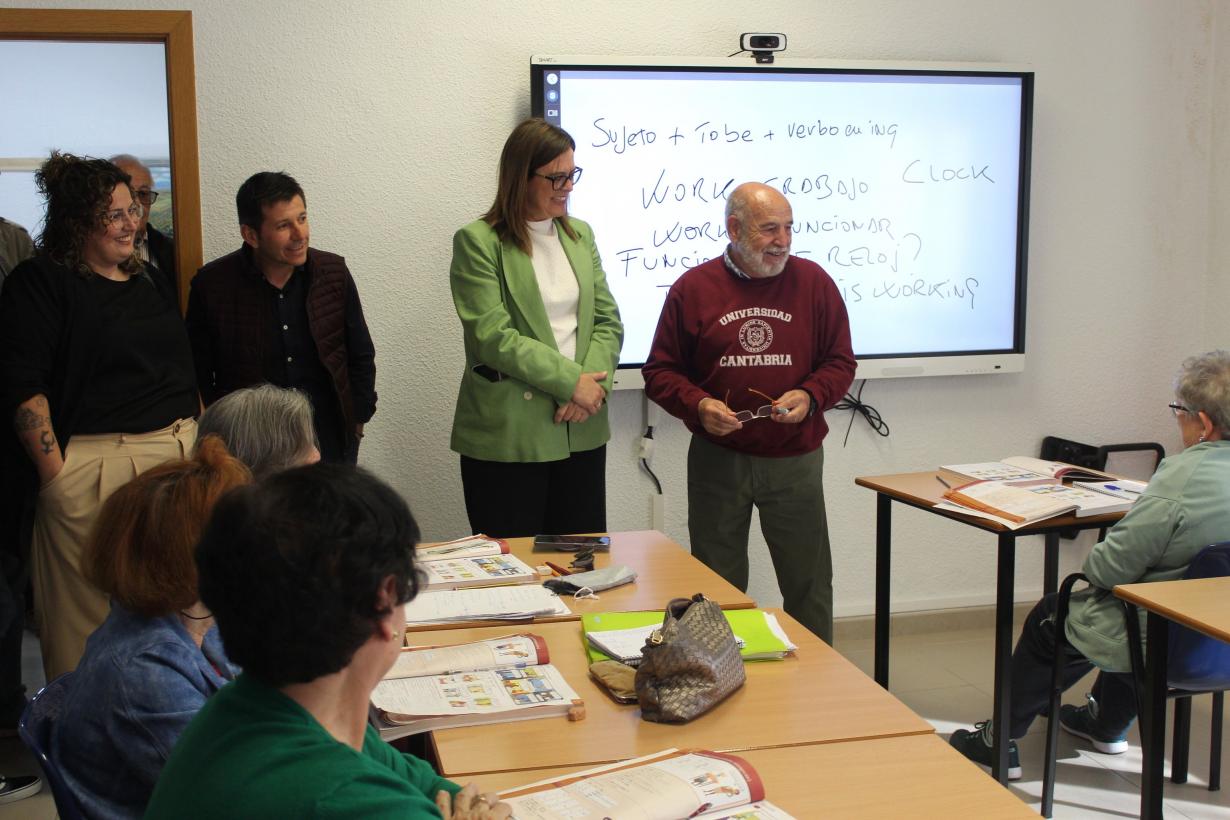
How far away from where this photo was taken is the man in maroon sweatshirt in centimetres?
321

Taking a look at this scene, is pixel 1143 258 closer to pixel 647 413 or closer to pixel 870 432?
pixel 870 432

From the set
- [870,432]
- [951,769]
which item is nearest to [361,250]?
[870,432]

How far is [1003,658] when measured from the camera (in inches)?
118

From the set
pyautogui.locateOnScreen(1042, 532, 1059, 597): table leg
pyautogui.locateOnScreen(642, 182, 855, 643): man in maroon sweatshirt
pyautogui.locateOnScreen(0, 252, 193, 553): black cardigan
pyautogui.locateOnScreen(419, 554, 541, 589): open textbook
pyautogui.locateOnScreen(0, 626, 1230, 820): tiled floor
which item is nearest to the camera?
pyautogui.locateOnScreen(419, 554, 541, 589): open textbook

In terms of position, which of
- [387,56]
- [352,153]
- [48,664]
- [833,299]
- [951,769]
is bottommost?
[48,664]

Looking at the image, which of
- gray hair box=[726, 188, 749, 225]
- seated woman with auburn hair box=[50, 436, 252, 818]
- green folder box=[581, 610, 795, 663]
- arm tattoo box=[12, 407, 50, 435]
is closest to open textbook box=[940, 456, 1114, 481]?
gray hair box=[726, 188, 749, 225]

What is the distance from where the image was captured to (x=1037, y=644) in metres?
3.02

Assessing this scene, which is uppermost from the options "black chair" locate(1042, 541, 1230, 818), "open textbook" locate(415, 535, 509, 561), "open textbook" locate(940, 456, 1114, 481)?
"open textbook" locate(940, 456, 1114, 481)

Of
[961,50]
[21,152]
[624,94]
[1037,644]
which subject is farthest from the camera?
[21,152]

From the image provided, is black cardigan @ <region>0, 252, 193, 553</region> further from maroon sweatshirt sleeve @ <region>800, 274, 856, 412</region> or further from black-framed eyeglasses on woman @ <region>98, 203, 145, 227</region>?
maroon sweatshirt sleeve @ <region>800, 274, 856, 412</region>

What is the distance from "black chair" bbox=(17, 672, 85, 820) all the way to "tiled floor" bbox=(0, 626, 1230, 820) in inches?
70.7

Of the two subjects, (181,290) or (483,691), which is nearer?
(483,691)

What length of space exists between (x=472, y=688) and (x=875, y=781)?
65 cm

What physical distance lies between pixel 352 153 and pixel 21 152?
11.4 feet
